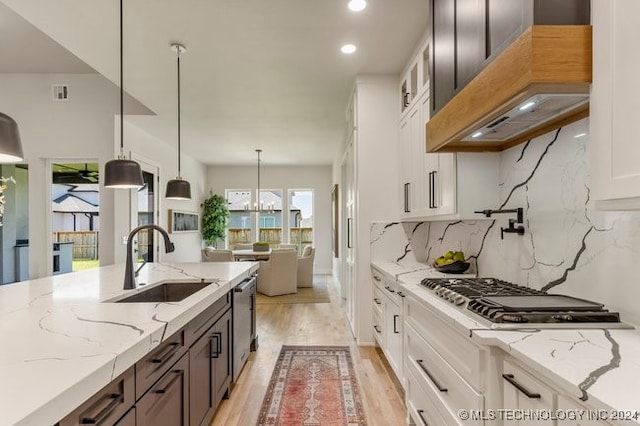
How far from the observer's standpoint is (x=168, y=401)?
4.85ft

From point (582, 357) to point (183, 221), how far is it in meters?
7.37

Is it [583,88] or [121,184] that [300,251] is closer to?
[121,184]

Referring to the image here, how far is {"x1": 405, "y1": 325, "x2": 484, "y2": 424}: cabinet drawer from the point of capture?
1370 mm

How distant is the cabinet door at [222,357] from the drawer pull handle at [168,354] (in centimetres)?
59

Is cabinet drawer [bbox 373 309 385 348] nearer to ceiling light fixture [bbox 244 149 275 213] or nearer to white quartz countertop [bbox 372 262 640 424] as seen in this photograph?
white quartz countertop [bbox 372 262 640 424]

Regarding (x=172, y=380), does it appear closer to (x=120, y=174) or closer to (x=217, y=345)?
(x=217, y=345)

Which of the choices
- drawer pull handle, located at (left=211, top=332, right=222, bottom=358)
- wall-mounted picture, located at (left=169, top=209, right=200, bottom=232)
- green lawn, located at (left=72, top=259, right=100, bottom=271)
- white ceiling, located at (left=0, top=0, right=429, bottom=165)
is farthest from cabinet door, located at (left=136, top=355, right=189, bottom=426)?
green lawn, located at (left=72, top=259, right=100, bottom=271)

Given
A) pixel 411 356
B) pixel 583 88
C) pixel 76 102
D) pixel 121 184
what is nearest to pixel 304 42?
pixel 121 184

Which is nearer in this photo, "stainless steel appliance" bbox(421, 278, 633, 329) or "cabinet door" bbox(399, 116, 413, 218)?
"stainless steel appliance" bbox(421, 278, 633, 329)

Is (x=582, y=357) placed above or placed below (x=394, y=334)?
above

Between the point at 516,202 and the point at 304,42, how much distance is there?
2106mm

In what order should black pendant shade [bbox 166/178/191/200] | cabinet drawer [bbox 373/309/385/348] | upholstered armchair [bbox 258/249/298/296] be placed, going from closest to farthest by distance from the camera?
1. cabinet drawer [bbox 373/309/385/348]
2. black pendant shade [bbox 166/178/191/200]
3. upholstered armchair [bbox 258/249/298/296]

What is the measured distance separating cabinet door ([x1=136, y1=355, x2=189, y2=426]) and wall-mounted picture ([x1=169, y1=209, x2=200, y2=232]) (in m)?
5.46

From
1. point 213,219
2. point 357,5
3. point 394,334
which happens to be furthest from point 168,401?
point 213,219
